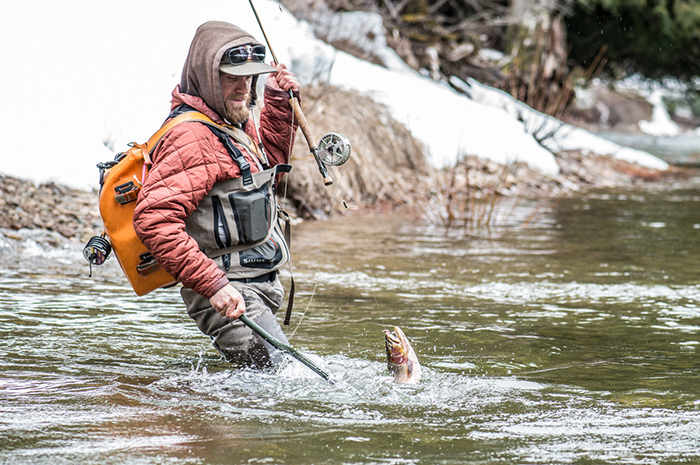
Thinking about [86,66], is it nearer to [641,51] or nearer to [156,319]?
[156,319]

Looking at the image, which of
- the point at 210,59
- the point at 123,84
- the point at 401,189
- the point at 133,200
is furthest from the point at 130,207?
the point at 401,189

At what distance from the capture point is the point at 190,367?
16.3 ft

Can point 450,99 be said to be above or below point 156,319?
above

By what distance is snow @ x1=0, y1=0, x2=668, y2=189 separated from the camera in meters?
10.1

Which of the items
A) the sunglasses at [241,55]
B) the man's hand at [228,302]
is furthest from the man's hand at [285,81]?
the man's hand at [228,302]

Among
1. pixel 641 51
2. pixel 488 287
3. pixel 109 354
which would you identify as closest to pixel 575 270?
pixel 488 287

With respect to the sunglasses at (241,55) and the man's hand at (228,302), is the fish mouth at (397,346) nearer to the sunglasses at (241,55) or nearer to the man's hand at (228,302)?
the man's hand at (228,302)

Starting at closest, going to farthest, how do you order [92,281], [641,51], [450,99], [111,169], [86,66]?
[111,169] → [92,281] → [86,66] → [450,99] → [641,51]

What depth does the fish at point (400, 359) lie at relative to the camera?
14.9 ft

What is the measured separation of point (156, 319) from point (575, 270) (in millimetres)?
3984

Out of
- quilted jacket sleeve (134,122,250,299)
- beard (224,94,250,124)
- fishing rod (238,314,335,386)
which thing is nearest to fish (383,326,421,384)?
fishing rod (238,314,335,386)

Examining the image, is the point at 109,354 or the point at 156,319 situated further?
the point at 156,319

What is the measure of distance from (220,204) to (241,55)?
681mm

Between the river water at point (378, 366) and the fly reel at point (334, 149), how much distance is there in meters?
1.05
